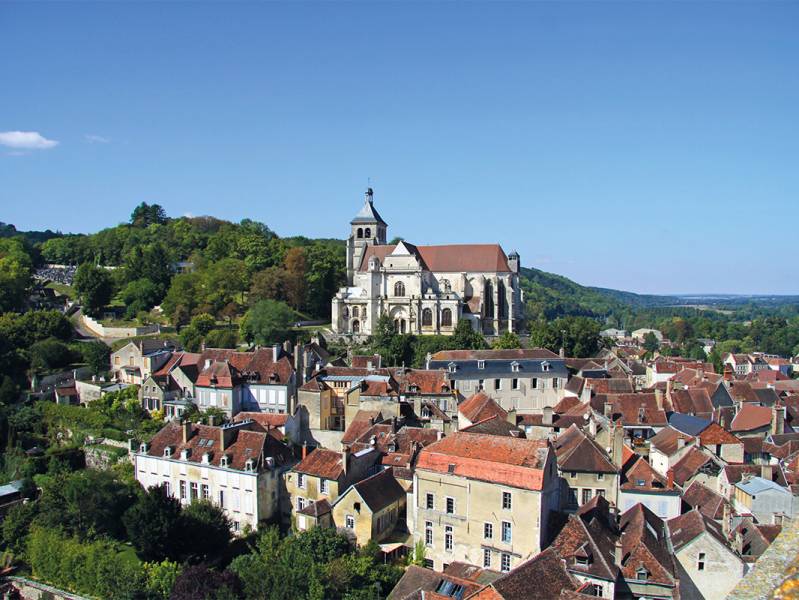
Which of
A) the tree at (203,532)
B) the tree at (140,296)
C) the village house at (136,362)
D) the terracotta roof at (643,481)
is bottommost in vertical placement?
the tree at (203,532)

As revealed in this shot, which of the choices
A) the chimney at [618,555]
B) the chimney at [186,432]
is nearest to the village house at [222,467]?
the chimney at [186,432]

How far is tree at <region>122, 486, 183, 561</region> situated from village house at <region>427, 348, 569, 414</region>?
80.8 ft

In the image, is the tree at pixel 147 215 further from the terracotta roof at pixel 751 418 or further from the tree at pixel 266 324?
the terracotta roof at pixel 751 418

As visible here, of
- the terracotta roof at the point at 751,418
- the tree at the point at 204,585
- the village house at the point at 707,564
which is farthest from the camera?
the terracotta roof at the point at 751,418

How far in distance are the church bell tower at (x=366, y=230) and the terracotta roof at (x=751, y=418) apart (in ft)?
167

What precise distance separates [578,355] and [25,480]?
50224 millimetres

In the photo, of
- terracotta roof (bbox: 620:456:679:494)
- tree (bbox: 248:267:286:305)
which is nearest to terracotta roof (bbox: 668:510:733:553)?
terracotta roof (bbox: 620:456:679:494)

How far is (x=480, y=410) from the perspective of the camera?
130 ft

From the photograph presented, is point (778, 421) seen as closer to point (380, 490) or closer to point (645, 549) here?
point (645, 549)

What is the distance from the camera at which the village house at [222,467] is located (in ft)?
111

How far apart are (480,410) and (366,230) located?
5139cm

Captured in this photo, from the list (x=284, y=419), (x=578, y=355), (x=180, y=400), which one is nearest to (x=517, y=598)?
(x=284, y=419)

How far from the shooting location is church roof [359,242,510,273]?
80.8 m

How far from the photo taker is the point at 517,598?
21.7 meters
